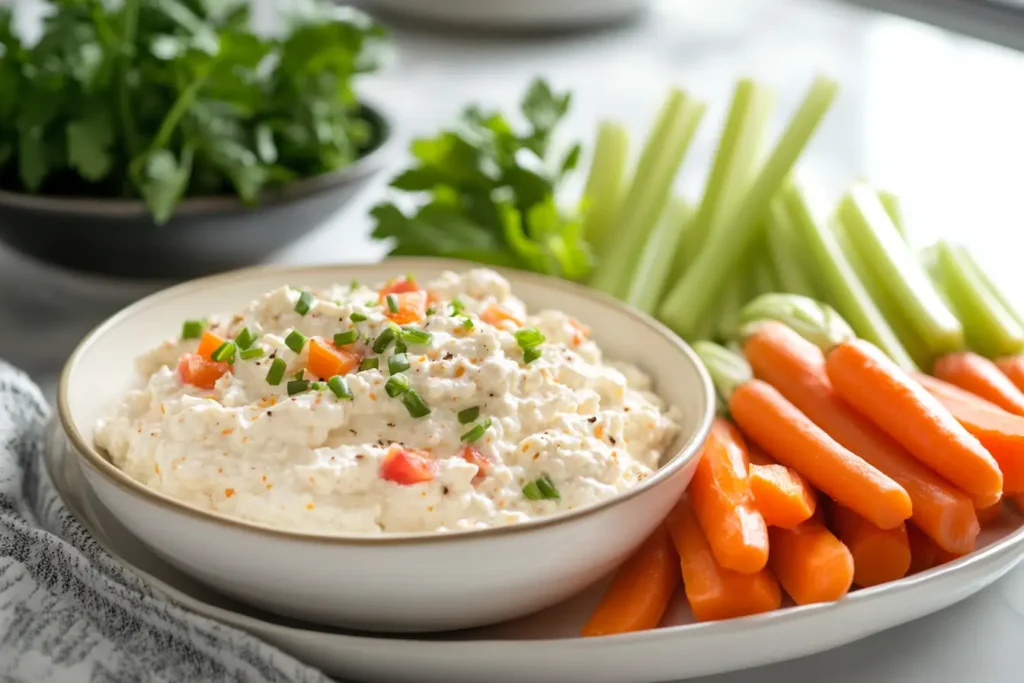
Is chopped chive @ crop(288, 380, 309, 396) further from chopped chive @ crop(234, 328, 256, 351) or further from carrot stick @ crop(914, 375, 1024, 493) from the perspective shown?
carrot stick @ crop(914, 375, 1024, 493)

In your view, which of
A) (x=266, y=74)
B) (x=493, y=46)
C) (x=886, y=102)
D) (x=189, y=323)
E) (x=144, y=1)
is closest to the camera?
(x=189, y=323)

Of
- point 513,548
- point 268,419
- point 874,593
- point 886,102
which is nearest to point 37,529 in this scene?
point 268,419

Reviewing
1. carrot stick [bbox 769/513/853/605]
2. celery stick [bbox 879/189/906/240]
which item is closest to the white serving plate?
carrot stick [bbox 769/513/853/605]

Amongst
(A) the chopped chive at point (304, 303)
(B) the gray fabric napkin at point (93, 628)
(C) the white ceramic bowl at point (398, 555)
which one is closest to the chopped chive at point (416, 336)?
(A) the chopped chive at point (304, 303)

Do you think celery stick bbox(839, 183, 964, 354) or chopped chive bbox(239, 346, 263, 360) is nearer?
chopped chive bbox(239, 346, 263, 360)

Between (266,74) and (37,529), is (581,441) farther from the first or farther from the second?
(266,74)
